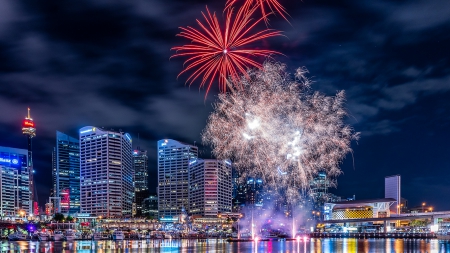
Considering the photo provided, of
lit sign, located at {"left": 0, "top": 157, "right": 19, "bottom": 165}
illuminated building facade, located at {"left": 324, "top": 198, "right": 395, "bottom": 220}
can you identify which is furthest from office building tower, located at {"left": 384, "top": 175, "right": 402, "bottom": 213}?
lit sign, located at {"left": 0, "top": 157, "right": 19, "bottom": 165}

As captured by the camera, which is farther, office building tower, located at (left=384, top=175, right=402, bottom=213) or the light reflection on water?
office building tower, located at (left=384, top=175, right=402, bottom=213)

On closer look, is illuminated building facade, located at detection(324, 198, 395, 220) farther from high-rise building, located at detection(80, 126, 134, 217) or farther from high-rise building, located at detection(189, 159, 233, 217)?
high-rise building, located at detection(80, 126, 134, 217)

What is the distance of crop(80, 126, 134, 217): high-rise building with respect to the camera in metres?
191

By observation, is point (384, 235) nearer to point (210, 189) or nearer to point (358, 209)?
point (358, 209)

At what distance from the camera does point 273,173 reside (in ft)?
136

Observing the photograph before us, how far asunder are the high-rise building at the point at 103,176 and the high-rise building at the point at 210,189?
1192 inches

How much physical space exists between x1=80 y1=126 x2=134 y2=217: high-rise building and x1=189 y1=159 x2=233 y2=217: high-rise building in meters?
30.3

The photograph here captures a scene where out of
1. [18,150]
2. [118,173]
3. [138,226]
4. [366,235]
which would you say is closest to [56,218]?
[138,226]

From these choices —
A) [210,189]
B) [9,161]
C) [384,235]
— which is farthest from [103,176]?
[384,235]

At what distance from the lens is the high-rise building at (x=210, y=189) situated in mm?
178238

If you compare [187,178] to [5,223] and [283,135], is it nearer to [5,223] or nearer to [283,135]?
[5,223]

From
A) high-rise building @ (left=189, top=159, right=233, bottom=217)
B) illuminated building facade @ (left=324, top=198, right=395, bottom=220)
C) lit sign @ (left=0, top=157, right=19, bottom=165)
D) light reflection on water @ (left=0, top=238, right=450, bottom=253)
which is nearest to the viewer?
light reflection on water @ (left=0, top=238, right=450, bottom=253)

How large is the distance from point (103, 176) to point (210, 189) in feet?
148

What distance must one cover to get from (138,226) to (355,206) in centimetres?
7924
